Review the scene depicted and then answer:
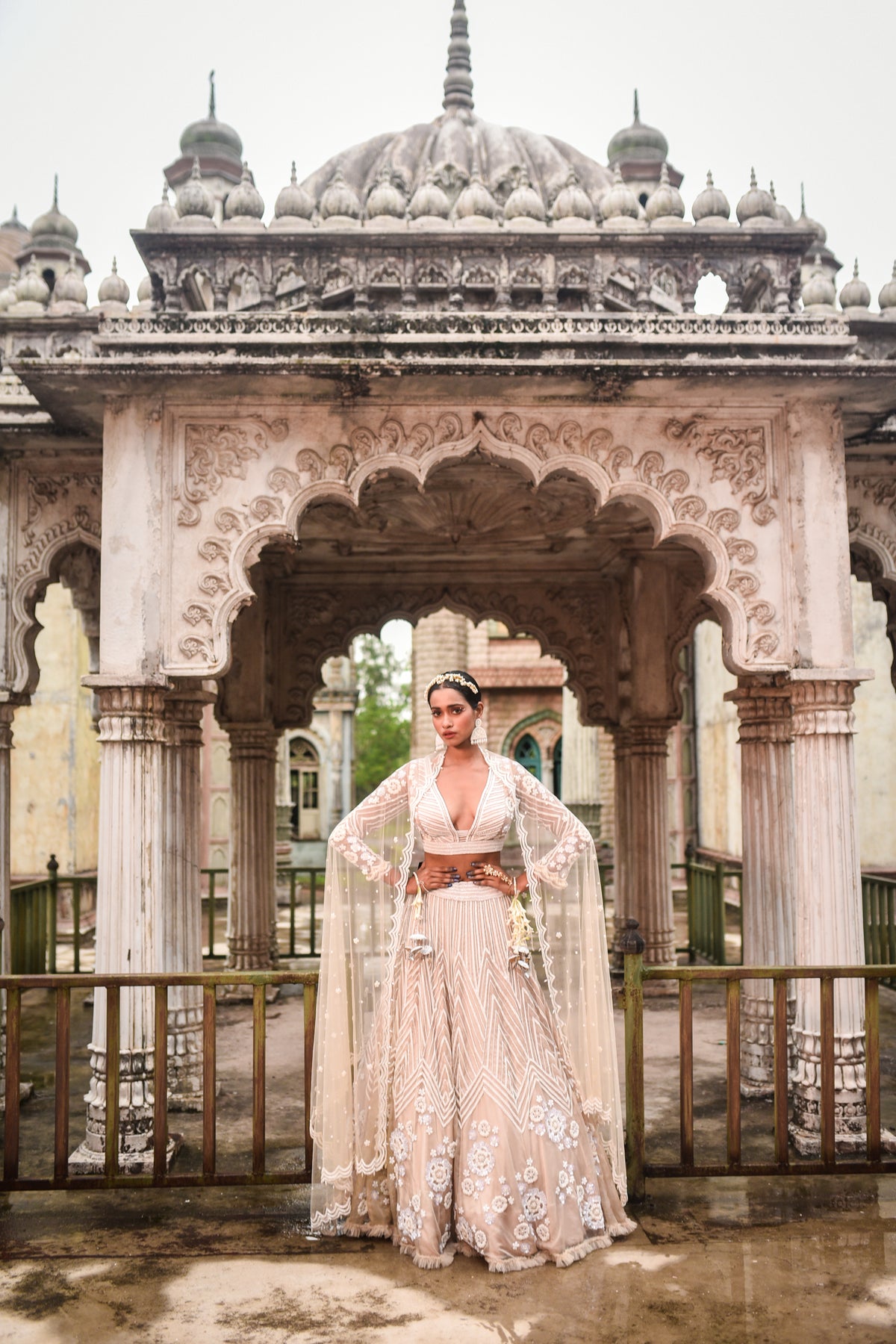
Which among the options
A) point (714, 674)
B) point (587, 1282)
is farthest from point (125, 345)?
point (714, 674)

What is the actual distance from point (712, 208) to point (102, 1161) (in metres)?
5.94

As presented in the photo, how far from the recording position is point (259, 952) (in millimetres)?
10047

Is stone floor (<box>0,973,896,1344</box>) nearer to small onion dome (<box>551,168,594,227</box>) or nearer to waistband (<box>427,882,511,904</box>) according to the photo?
waistband (<box>427,882,511,904</box>)

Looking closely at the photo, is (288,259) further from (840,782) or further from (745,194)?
(840,782)

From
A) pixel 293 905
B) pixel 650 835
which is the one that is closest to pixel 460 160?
pixel 650 835

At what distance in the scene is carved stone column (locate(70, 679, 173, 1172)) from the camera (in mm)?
5559

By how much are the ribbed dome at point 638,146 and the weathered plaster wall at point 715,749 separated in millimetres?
6350

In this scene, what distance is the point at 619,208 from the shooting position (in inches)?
251

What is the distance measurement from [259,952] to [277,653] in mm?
2688

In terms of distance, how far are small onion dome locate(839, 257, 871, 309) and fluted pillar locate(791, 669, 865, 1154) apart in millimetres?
2812

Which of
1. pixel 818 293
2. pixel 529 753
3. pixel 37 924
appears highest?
pixel 818 293

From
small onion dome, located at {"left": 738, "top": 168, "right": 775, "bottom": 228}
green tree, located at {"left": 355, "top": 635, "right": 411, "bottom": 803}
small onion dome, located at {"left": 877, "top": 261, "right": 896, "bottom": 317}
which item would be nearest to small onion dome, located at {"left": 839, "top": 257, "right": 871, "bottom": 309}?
small onion dome, located at {"left": 877, "top": 261, "right": 896, "bottom": 317}

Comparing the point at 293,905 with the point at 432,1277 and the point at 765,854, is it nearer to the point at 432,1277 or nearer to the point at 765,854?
the point at 765,854

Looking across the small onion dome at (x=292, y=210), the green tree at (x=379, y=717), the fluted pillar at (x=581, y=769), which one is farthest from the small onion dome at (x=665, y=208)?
the green tree at (x=379, y=717)
